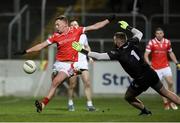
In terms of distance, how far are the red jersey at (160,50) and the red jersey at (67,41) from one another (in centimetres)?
355

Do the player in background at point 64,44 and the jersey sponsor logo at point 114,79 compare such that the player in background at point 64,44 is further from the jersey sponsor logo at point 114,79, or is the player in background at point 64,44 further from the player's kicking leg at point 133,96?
the jersey sponsor logo at point 114,79

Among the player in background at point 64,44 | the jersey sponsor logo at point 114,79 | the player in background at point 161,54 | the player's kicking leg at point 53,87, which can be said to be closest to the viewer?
the player's kicking leg at point 53,87

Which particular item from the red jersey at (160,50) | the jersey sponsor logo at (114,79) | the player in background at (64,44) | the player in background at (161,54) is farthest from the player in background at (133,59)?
the jersey sponsor logo at (114,79)

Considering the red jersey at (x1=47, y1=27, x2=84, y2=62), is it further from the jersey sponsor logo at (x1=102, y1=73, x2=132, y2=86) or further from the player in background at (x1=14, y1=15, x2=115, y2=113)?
the jersey sponsor logo at (x1=102, y1=73, x2=132, y2=86)

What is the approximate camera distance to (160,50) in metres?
21.9

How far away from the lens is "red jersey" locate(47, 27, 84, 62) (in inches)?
739

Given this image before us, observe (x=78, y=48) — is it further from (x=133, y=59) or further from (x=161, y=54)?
(x=161, y=54)

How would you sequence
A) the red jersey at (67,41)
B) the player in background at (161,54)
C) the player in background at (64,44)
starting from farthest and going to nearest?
the player in background at (161,54) < the red jersey at (67,41) < the player in background at (64,44)

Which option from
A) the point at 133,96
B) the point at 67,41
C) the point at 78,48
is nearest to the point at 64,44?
the point at 67,41

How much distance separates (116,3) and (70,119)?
62.8 feet

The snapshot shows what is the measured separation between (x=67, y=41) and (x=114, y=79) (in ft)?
30.4

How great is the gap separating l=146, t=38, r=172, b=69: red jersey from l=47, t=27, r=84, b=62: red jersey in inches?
140

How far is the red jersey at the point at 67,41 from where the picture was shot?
18781mm

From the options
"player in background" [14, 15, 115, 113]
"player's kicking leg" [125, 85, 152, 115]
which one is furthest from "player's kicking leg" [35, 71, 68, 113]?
"player's kicking leg" [125, 85, 152, 115]
